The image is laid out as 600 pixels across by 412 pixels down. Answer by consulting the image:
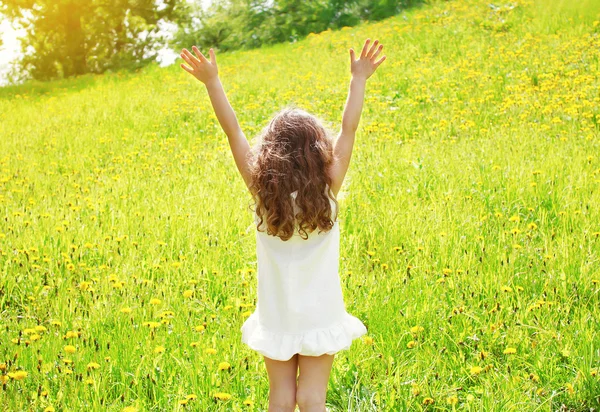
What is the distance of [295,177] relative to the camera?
2.20 meters

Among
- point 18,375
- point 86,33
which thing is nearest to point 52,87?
point 86,33

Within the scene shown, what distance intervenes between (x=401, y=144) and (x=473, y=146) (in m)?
0.81

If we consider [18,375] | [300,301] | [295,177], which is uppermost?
[295,177]

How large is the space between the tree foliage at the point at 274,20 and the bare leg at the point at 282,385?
1542 cm

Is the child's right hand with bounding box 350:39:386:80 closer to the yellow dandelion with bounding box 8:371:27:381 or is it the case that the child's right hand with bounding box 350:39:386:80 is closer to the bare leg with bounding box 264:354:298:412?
the bare leg with bounding box 264:354:298:412

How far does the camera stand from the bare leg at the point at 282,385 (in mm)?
2252

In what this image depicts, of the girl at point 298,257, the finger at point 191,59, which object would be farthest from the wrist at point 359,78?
the finger at point 191,59

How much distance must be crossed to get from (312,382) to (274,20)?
16642 millimetres

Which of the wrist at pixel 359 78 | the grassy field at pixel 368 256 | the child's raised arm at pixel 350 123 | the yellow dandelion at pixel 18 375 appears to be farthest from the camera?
the grassy field at pixel 368 256

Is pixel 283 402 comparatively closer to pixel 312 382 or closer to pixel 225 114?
pixel 312 382

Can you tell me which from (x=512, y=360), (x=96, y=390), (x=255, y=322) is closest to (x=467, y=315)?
(x=512, y=360)

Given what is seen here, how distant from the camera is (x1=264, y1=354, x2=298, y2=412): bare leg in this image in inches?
88.7

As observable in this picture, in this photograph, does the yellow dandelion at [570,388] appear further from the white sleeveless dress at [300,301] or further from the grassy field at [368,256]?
the white sleeveless dress at [300,301]

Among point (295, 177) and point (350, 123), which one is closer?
point (295, 177)
